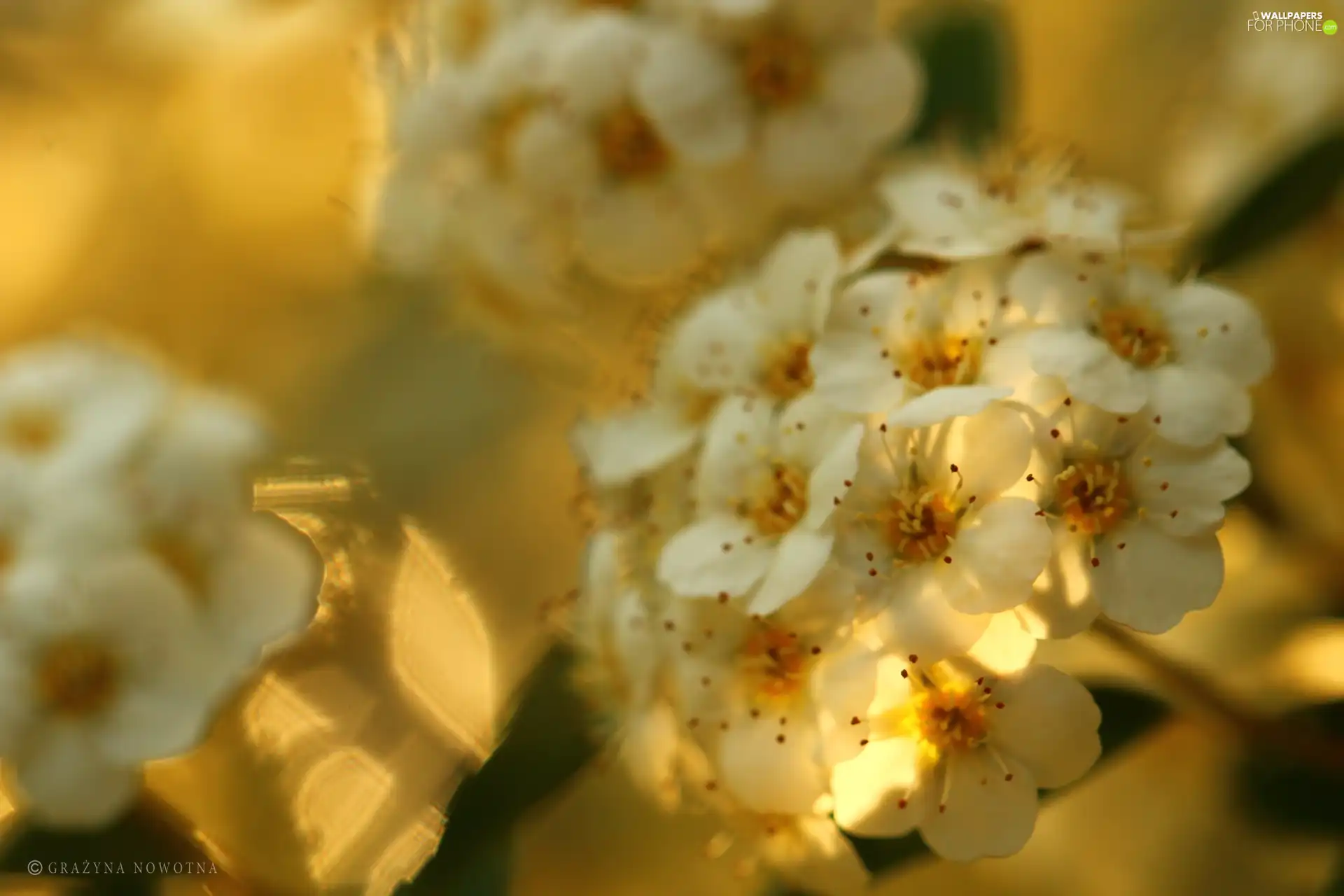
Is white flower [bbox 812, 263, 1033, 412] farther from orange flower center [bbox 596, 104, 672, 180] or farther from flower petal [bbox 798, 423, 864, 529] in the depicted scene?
orange flower center [bbox 596, 104, 672, 180]

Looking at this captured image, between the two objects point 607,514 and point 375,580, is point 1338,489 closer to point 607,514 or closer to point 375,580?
point 607,514

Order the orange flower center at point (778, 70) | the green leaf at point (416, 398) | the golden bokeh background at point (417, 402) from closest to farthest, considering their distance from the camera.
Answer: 1. the orange flower center at point (778, 70)
2. the golden bokeh background at point (417, 402)
3. the green leaf at point (416, 398)

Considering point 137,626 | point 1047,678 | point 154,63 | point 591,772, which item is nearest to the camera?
point 1047,678

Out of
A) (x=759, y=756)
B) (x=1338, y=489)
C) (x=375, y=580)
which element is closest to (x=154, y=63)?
(x=375, y=580)

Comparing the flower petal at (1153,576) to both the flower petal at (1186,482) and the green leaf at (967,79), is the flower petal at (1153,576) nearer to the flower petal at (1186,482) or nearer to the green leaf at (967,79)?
the flower petal at (1186,482)

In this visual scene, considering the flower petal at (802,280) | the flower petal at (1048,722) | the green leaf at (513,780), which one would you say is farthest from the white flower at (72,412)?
the flower petal at (1048,722)
